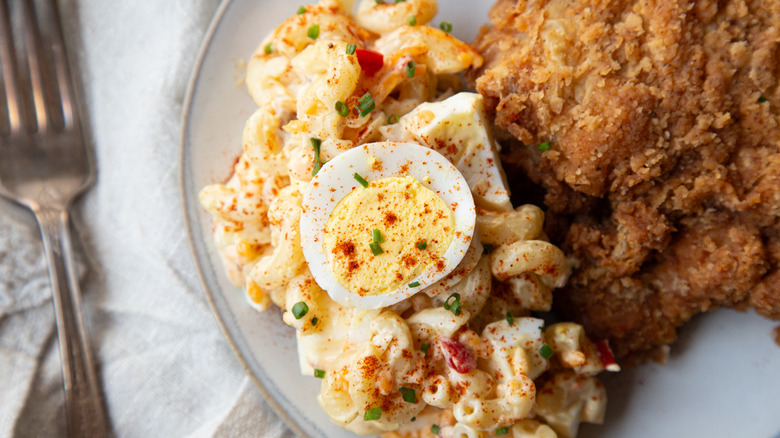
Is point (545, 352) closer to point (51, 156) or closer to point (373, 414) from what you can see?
point (373, 414)

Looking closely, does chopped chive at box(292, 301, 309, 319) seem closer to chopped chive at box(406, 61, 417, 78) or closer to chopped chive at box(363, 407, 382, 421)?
chopped chive at box(363, 407, 382, 421)

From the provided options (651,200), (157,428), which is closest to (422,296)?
(651,200)

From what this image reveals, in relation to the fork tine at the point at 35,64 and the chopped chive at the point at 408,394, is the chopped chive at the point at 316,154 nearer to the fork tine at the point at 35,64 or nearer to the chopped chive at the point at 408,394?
the chopped chive at the point at 408,394

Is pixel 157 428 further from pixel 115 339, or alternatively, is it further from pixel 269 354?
pixel 269 354

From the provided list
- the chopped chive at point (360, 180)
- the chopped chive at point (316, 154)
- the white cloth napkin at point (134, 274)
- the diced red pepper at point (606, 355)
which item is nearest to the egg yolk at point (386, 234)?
the chopped chive at point (360, 180)

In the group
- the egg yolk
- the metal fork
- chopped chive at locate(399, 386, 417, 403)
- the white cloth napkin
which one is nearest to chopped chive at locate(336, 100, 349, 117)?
the egg yolk
